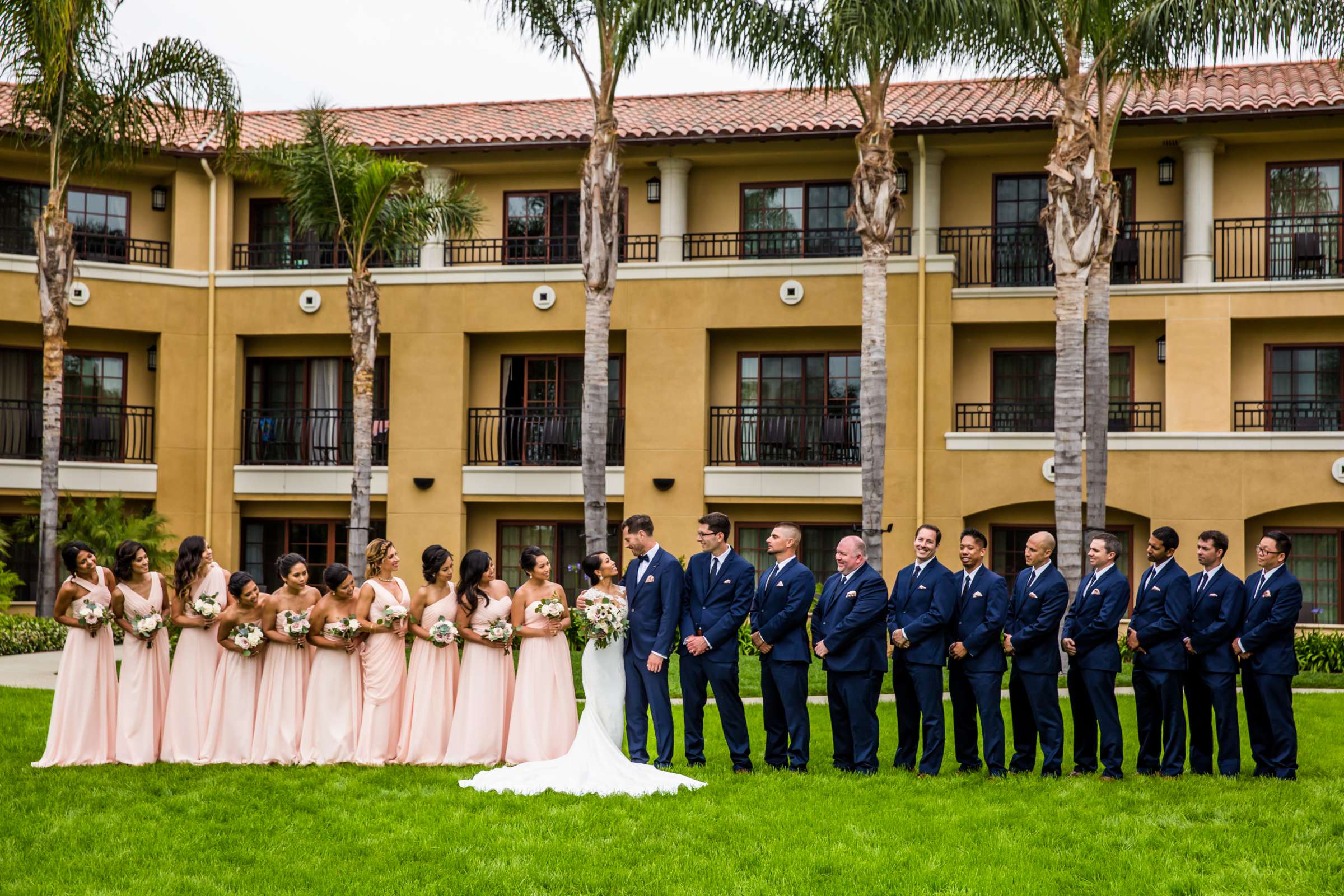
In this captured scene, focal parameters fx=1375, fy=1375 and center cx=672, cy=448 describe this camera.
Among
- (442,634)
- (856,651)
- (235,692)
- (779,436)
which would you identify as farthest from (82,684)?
(779,436)

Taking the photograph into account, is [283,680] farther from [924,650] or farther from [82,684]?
[924,650]

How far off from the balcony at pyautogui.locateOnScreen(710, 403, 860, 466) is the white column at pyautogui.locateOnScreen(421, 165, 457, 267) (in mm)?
6021

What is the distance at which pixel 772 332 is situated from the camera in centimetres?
2536

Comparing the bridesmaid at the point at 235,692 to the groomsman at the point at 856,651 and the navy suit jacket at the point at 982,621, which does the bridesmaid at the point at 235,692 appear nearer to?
the groomsman at the point at 856,651

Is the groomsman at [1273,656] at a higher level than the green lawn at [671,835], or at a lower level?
higher

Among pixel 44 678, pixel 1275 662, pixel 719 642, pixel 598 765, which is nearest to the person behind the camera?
pixel 598 765

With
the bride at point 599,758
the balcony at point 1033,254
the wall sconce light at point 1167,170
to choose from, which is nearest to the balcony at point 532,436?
the balcony at point 1033,254

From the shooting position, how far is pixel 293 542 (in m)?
27.3

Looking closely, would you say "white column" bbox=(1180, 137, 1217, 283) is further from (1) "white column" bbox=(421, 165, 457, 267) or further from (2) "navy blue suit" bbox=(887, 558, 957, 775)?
(2) "navy blue suit" bbox=(887, 558, 957, 775)

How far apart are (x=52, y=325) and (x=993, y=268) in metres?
16.0

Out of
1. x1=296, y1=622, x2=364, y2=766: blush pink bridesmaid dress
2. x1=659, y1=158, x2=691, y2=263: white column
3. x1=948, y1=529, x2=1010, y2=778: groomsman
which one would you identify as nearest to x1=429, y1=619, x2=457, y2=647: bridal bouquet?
x1=296, y1=622, x2=364, y2=766: blush pink bridesmaid dress

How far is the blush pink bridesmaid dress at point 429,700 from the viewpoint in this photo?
11336mm

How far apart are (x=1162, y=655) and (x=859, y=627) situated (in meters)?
2.34

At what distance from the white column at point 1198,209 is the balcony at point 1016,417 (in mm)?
2603
